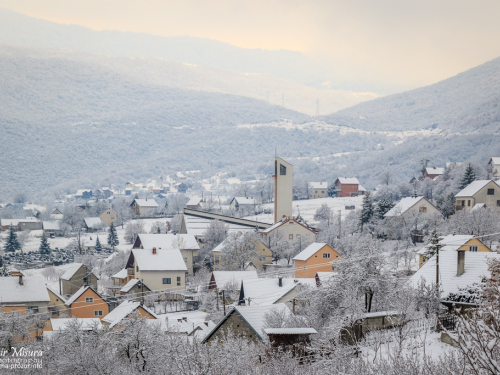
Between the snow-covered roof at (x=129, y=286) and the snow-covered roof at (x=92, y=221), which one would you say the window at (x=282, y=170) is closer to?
the snow-covered roof at (x=129, y=286)

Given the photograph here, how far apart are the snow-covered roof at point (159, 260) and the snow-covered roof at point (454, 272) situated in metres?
29.0

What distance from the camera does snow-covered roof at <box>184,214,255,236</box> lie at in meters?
73.2

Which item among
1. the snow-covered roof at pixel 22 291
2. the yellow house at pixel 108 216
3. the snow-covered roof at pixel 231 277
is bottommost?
the snow-covered roof at pixel 22 291

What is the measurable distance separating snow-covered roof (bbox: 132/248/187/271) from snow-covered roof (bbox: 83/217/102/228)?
57.2 meters

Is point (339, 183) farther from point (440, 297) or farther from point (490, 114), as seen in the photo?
point (440, 297)

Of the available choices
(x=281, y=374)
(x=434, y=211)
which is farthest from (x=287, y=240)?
(x=281, y=374)

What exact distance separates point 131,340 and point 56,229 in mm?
90962

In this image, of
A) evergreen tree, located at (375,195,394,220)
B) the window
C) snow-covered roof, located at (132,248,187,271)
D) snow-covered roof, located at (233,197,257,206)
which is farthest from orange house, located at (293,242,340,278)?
snow-covered roof, located at (233,197,257,206)

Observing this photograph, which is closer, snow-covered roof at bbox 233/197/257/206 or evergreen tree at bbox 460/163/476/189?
evergreen tree at bbox 460/163/476/189

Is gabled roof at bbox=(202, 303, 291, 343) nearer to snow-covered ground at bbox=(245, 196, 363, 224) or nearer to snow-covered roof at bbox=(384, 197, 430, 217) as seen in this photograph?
snow-covered roof at bbox=(384, 197, 430, 217)

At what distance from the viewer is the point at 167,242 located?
62.3 metres

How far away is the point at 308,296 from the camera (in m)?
28.8

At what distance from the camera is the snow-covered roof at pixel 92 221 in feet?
363

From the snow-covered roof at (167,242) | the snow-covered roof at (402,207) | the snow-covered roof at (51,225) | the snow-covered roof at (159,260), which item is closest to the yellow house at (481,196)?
the snow-covered roof at (402,207)
